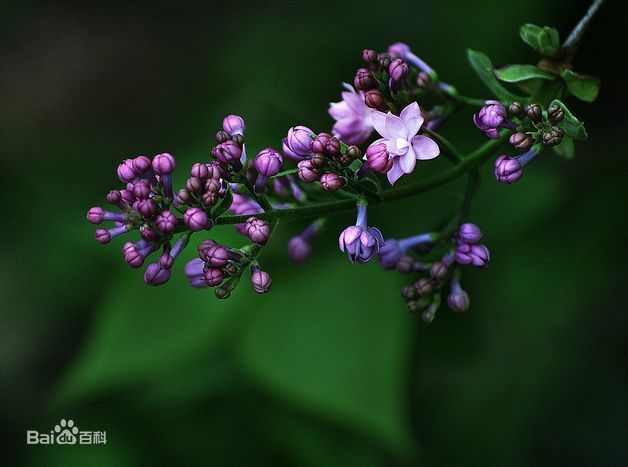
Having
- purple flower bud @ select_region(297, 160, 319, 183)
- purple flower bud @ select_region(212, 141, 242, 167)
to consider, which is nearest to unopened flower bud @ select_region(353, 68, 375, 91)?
purple flower bud @ select_region(297, 160, 319, 183)

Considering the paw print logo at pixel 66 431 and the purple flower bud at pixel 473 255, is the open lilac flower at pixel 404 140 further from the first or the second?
the paw print logo at pixel 66 431

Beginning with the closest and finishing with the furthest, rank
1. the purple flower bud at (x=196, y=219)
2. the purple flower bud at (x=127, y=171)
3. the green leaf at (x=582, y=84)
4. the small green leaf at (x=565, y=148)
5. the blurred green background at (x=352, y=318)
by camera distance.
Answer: the purple flower bud at (x=196, y=219), the purple flower bud at (x=127, y=171), the small green leaf at (x=565, y=148), the green leaf at (x=582, y=84), the blurred green background at (x=352, y=318)

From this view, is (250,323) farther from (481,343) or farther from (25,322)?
(25,322)

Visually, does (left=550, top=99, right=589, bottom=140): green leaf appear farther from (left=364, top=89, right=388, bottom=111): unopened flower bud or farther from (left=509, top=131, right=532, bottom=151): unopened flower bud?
(left=364, top=89, right=388, bottom=111): unopened flower bud

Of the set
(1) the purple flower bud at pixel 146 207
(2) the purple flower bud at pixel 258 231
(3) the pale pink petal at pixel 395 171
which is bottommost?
(2) the purple flower bud at pixel 258 231

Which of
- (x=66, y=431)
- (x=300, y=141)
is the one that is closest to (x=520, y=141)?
(x=300, y=141)

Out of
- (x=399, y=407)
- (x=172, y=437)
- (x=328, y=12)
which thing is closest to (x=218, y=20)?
(x=328, y=12)

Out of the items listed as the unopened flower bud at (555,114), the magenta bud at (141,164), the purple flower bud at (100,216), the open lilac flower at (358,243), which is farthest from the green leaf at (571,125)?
the purple flower bud at (100,216)
